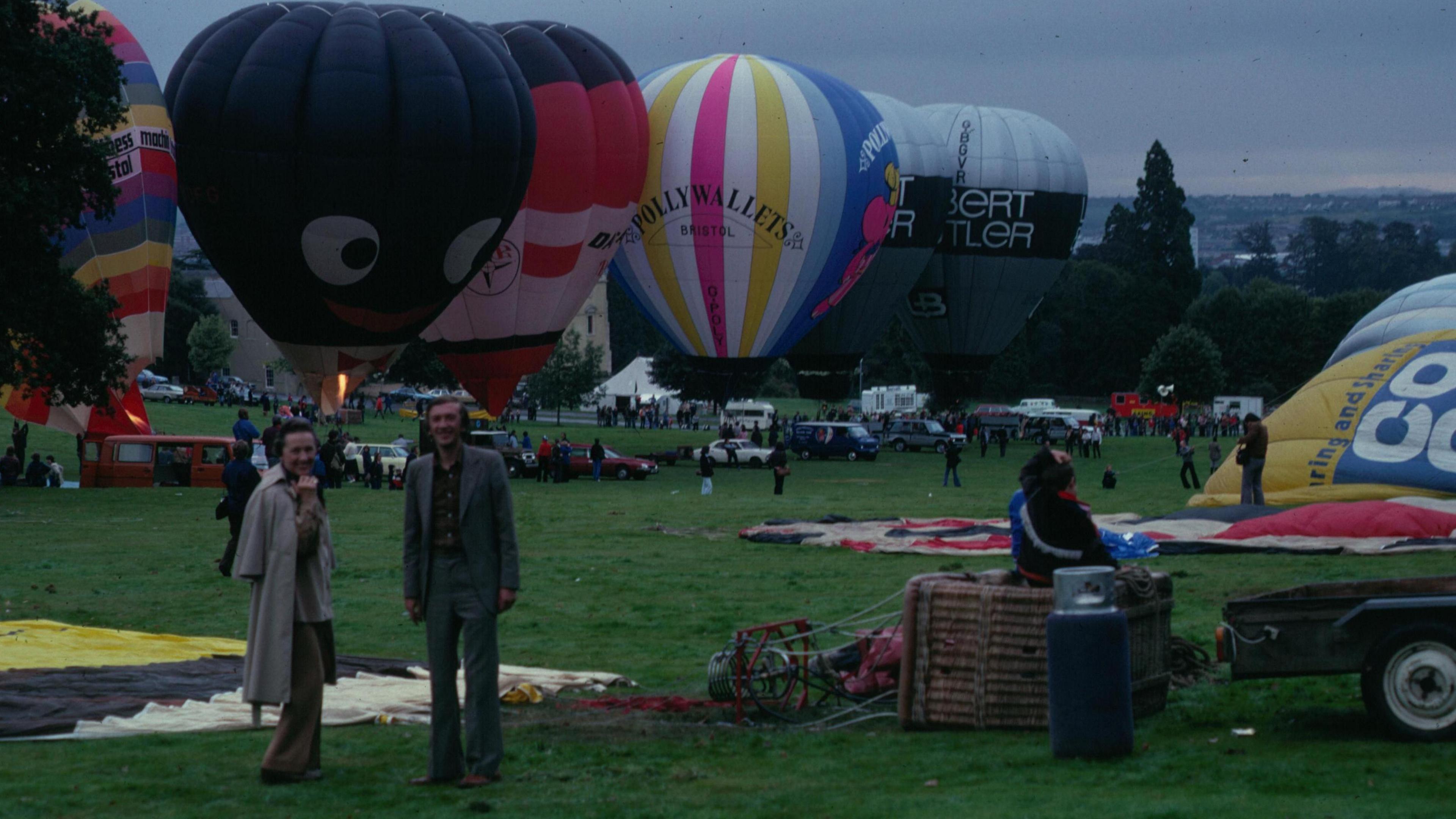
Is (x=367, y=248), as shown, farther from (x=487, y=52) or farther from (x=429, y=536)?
(x=429, y=536)

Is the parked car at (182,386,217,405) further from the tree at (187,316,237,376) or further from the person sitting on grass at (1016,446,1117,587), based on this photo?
the person sitting on grass at (1016,446,1117,587)

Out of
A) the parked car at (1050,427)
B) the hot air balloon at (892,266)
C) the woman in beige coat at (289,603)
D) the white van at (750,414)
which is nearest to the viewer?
the woman in beige coat at (289,603)

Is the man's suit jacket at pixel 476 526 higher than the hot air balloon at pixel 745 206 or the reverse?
the reverse

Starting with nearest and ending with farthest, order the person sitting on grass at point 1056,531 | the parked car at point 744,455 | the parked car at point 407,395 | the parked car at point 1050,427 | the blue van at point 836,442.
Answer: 1. the person sitting on grass at point 1056,531
2. the parked car at point 744,455
3. the blue van at point 836,442
4. the parked car at point 1050,427
5. the parked car at point 407,395

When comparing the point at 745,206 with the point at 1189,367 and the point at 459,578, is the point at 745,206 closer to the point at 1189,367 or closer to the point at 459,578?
the point at 459,578

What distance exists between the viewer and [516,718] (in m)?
9.69

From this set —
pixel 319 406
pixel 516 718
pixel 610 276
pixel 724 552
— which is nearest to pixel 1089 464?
pixel 610 276

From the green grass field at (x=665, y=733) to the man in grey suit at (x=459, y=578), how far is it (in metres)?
0.28

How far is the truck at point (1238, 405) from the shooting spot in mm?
88438

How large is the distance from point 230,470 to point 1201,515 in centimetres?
1131

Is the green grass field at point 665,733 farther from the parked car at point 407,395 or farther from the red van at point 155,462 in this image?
the parked car at point 407,395

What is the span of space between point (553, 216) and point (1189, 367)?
6030 centimetres

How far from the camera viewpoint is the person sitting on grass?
895 cm

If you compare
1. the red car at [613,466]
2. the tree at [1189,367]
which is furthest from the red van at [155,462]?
the tree at [1189,367]
